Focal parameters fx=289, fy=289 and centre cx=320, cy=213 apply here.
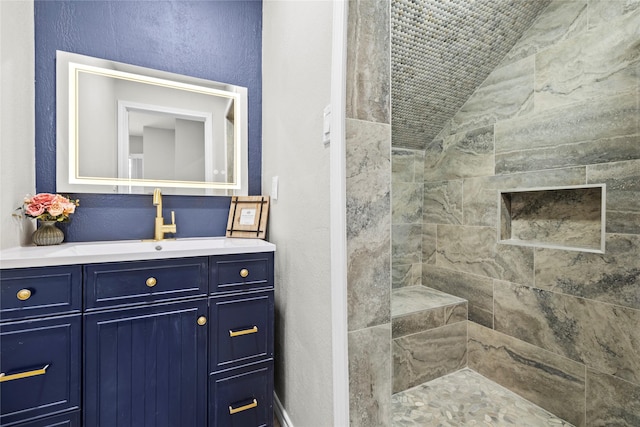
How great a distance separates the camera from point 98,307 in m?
1.09

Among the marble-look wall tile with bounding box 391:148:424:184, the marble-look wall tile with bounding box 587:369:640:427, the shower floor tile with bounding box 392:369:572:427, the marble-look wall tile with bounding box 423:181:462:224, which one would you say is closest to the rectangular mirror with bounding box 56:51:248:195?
the marble-look wall tile with bounding box 391:148:424:184

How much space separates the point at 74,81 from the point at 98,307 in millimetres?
1146

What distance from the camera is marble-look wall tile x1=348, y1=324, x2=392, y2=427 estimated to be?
3.13ft

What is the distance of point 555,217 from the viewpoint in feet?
5.89

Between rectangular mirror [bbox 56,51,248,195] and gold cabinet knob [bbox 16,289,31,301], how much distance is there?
0.64m

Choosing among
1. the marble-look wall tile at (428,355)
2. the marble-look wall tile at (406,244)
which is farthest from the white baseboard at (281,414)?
the marble-look wall tile at (406,244)

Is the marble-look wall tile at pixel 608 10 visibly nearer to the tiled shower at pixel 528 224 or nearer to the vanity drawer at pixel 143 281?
the tiled shower at pixel 528 224

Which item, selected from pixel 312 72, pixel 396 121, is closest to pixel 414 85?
pixel 396 121

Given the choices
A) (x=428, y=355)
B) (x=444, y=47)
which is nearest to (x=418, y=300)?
(x=428, y=355)

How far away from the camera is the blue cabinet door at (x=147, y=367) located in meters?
1.08

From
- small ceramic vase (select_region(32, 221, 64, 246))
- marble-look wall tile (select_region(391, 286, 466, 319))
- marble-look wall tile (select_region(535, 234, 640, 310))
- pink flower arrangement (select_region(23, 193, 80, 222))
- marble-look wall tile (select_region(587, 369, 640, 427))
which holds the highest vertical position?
pink flower arrangement (select_region(23, 193, 80, 222))

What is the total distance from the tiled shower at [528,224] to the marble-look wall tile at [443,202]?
0.04 feet

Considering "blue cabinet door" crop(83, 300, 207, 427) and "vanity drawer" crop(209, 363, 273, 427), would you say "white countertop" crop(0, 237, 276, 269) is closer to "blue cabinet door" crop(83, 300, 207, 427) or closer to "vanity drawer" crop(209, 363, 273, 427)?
"blue cabinet door" crop(83, 300, 207, 427)

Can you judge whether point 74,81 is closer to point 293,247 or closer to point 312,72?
point 312,72
